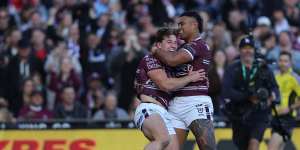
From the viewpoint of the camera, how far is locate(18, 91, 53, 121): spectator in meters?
19.7

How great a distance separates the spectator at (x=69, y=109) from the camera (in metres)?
19.9

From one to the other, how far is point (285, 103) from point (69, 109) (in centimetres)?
430

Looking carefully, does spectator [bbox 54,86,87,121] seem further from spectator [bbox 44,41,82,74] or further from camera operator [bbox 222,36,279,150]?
camera operator [bbox 222,36,279,150]

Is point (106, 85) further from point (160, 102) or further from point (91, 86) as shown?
point (160, 102)

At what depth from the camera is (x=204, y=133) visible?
47.2ft

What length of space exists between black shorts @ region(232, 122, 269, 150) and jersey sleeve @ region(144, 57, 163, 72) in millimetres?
2815

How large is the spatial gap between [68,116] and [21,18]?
4.02 m

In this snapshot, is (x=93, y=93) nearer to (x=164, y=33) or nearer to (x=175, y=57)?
(x=164, y=33)

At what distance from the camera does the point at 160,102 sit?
47.5 feet

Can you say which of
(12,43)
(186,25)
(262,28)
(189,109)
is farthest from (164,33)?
(12,43)

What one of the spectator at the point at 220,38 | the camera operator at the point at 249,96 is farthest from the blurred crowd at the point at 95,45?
the camera operator at the point at 249,96

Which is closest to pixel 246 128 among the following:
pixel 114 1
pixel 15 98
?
pixel 15 98

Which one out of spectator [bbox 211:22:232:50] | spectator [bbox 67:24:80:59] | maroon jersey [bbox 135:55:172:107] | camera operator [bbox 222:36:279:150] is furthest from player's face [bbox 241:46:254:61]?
spectator [bbox 67:24:80:59]

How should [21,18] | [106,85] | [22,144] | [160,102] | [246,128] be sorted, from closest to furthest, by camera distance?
1. [160,102]
2. [246,128]
3. [22,144]
4. [106,85]
5. [21,18]
